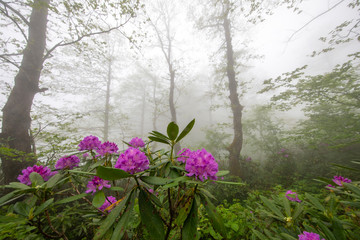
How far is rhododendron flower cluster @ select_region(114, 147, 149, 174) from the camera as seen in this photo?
844 millimetres

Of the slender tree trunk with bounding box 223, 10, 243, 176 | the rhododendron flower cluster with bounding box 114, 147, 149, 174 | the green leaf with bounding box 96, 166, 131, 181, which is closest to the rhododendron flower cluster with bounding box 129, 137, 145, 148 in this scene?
the rhododendron flower cluster with bounding box 114, 147, 149, 174

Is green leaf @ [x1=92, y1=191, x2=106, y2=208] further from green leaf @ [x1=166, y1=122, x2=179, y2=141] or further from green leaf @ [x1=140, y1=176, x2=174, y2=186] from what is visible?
green leaf @ [x1=166, y1=122, x2=179, y2=141]

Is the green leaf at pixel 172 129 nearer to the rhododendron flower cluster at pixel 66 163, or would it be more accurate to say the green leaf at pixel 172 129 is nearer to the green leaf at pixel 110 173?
the green leaf at pixel 110 173

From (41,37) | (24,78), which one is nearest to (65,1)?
(41,37)

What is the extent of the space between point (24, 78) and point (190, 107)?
23736 mm

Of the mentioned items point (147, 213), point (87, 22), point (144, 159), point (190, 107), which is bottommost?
point (147, 213)

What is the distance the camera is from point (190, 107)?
26.2m

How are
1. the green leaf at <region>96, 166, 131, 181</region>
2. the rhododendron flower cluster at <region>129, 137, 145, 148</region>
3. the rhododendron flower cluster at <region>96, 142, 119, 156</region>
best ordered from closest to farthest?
the green leaf at <region>96, 166, 131, 181</region> → the rhododendron flower cluster at <region>96, 142, 119, 156</region> → the rhododendron flower cluster at <region>129, 137, 145, 148</region>

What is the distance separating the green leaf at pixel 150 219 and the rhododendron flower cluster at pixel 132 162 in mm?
144

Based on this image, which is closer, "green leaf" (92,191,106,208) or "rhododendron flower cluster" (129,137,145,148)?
"green leaf" (92,191,106,208)

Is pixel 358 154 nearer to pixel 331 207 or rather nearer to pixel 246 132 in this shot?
pixel 246 132

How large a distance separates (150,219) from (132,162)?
34cm

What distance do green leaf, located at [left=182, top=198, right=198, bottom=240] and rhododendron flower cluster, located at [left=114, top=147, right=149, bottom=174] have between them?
40 centimetres

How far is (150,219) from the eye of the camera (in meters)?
0.74
